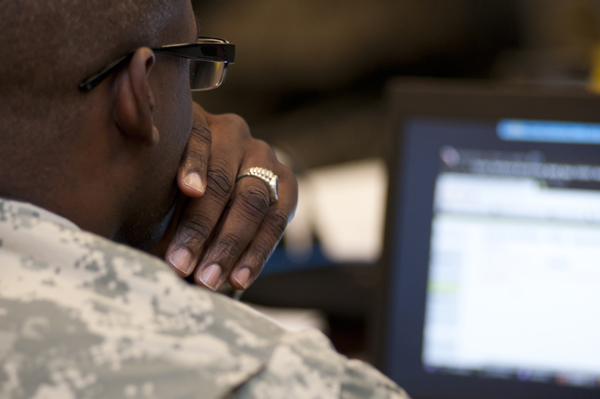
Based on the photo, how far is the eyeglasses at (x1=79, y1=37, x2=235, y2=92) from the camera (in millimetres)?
458

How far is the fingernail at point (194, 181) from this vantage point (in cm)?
59

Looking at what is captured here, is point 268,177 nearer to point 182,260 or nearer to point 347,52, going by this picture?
point 182,260

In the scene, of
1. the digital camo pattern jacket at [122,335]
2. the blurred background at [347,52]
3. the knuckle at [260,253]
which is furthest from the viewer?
the blurred background at [347,52]

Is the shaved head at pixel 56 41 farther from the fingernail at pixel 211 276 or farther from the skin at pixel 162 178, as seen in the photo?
the fingernail at pixel 211 276

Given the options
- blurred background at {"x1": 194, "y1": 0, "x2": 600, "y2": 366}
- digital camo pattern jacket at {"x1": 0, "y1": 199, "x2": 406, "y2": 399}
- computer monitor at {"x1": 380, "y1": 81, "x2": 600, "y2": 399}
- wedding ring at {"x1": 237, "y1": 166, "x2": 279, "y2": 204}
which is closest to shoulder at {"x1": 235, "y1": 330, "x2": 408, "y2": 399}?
digital camo pattern jacket at {"x1": 0, "y1": 199, "x2": 406, "y2": 399}

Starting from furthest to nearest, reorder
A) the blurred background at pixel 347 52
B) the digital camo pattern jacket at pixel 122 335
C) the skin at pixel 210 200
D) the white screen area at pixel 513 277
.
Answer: the blurred background at pixel 347 52
the white screen area at pixel 513 277
the skin at pixel 210 200
the digital camo pattern jacket at pixel 122 335

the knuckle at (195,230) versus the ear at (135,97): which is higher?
the ear at (135,97)

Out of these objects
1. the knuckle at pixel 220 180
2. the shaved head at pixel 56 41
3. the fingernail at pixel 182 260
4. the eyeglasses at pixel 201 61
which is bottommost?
the fingernail at pixel 182 260

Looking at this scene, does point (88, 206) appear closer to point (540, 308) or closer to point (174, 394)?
point (174, 394)

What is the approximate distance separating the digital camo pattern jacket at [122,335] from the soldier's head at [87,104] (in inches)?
1.6

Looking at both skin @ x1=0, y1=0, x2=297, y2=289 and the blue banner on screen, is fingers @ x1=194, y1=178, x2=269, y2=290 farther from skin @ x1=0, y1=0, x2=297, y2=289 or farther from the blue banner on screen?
the blue banner on screen

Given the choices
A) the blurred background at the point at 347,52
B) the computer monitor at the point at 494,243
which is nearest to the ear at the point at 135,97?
the computer monitor at the point at 494,243

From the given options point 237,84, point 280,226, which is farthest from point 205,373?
point 237,84

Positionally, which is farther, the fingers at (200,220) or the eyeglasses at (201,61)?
the fingers at (200,220)
